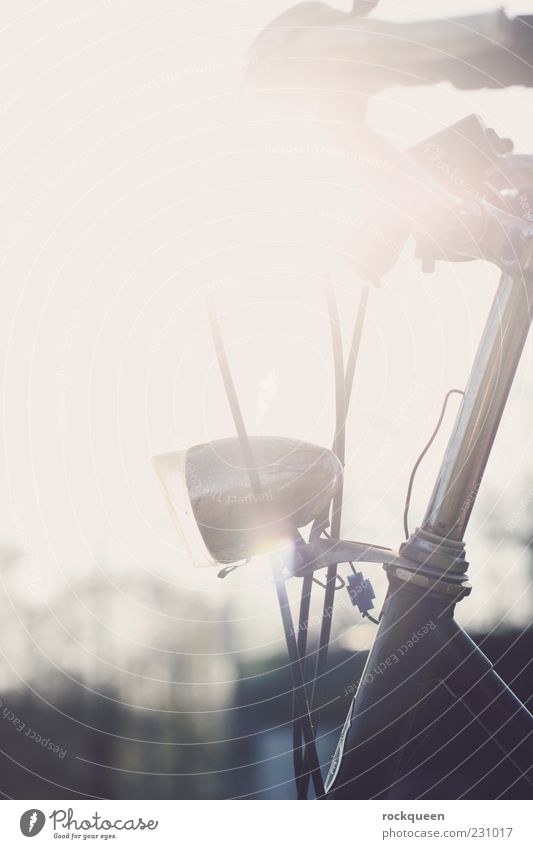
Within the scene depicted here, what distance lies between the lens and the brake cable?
1249mm

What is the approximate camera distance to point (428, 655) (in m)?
1.40

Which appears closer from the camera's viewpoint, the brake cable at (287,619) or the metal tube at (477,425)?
the brake cable at (287,619)

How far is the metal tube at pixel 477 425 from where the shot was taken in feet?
4.62

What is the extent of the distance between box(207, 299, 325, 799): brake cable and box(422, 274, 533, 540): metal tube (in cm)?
30

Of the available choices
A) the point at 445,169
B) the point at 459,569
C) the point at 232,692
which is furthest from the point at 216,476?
Answer: the point at 232,692

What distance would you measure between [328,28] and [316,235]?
0.37 meters

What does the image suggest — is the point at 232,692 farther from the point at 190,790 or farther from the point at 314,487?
the point at 314,487
